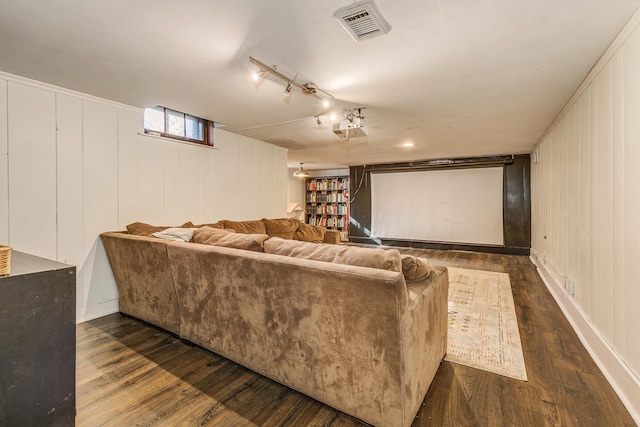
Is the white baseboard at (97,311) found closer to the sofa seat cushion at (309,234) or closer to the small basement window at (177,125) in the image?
the small basement window at (177,125)

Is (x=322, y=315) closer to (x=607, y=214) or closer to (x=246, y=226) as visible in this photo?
(x=607, y=214)

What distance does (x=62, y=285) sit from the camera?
1.14m

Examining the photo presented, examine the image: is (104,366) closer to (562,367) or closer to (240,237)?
(240,237)

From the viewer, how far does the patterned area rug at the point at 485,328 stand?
195 centimetres

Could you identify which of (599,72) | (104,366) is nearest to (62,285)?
(104,366)

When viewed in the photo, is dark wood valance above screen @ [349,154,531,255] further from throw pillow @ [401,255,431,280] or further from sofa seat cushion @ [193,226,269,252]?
sofa seat cushion @ [193,226,269,252]

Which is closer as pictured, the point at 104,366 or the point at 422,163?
the point at 104,366

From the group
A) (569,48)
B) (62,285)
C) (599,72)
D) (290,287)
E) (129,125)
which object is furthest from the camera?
(129,125)

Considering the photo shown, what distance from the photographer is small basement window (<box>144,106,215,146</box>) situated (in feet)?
10.5

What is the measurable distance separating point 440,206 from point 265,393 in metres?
6.06

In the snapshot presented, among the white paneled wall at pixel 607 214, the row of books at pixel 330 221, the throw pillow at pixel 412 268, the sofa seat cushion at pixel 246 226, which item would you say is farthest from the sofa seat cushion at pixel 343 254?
the row of books at pixel 330 221

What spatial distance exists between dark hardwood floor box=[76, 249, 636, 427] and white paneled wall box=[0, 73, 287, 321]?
0.89m

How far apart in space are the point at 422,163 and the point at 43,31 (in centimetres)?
644

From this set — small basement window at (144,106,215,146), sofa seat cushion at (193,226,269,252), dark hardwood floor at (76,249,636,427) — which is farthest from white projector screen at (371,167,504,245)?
sofa seat cushion at (193,226,269,252)
